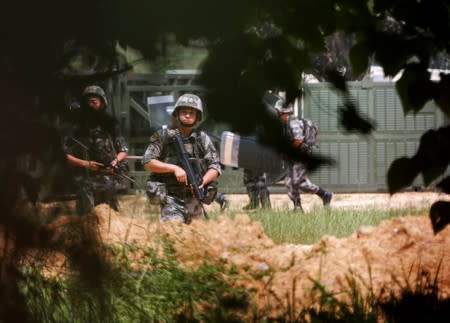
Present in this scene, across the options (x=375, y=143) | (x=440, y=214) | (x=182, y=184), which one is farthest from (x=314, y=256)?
(x=375, y=143)

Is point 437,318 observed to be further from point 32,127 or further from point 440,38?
point 32,127

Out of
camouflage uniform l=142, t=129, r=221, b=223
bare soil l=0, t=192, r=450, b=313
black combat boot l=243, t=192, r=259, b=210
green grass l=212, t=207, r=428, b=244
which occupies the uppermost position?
camouflage uniform l=142, t=129, r=221, b=223

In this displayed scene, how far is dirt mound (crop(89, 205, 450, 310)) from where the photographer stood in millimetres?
4690

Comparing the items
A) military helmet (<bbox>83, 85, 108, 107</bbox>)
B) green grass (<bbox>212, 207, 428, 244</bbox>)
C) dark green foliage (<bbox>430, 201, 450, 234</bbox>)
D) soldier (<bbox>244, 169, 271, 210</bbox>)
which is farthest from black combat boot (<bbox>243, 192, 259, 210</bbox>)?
military helmet (<bbox>83, 85, 108, 107</bbox>)

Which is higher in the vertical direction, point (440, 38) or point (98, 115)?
point (440, 38)

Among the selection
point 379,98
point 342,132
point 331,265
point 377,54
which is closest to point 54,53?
point 342,132

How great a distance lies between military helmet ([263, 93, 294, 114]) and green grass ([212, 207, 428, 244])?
532 cm

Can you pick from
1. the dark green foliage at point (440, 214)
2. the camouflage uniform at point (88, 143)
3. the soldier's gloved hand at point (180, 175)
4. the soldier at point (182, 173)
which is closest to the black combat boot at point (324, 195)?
the soldier at point (182, 173)

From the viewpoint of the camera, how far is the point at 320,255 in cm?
551

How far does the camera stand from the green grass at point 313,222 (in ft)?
26.2

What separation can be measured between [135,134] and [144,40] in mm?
187

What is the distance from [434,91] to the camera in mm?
3031

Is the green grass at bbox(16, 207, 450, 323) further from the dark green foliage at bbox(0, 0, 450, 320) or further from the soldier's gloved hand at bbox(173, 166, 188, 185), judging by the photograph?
the soldier's gloved hand at bbox(173, 166, 188, 185)

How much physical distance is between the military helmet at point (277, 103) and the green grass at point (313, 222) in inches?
210
